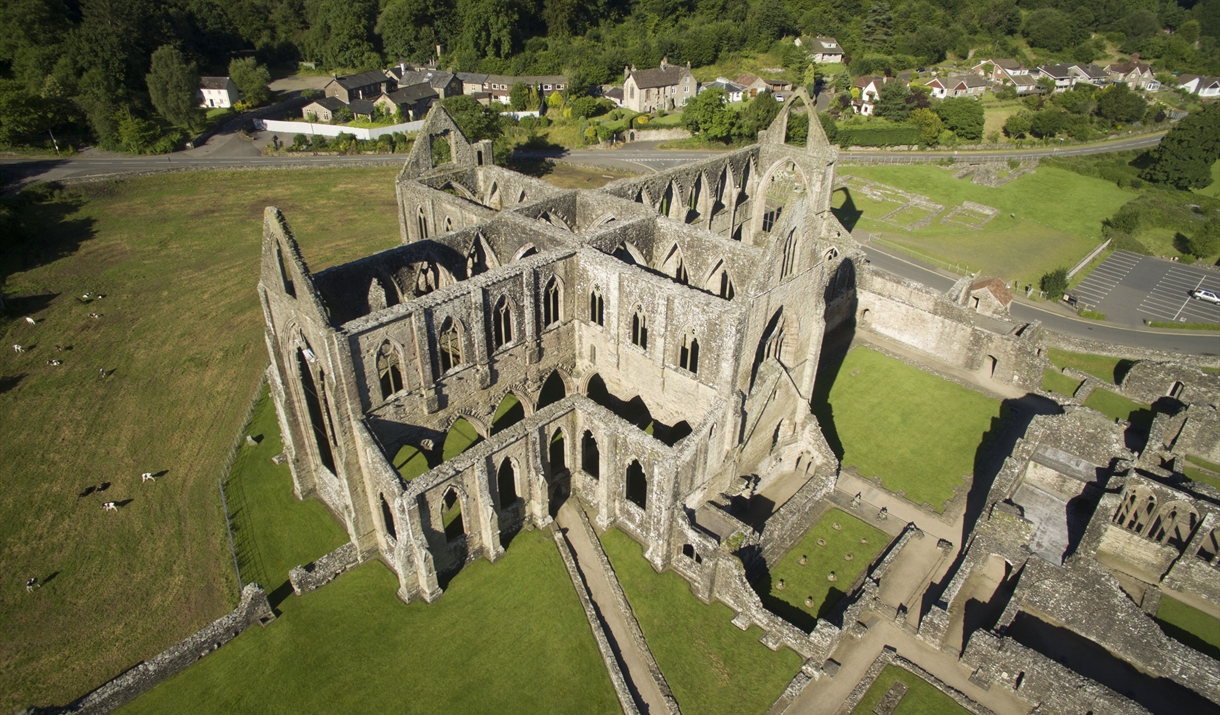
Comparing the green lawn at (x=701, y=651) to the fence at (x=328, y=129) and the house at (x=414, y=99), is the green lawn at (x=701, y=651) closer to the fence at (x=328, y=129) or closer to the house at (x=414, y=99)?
the fence at (x=328, y=129)

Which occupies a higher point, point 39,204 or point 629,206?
point 629,206

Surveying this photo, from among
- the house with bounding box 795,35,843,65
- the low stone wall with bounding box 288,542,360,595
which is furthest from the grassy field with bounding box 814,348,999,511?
the house with bounding box 795,35,843,65

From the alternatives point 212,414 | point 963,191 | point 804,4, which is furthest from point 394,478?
point 804,4

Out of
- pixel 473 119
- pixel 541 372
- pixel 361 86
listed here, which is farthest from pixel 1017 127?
pixel 541 372

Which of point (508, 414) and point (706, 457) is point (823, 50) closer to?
point (508, 414)

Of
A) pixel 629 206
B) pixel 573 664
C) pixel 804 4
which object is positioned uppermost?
pixel 804 4

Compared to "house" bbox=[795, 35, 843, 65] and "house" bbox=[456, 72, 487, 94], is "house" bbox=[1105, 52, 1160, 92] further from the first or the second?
"house" bbox=[456, 72, 487, 94]

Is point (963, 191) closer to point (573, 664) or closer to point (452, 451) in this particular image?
point (452, 451)

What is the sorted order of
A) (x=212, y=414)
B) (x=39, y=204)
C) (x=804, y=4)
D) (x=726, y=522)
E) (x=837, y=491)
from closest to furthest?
(x=726, y=522), (x=837, y=491), (x=212, y=414), (x=39, y=204), (x=804, y=4)

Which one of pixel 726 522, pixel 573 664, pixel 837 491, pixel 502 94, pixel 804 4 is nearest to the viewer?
pixel 573 664

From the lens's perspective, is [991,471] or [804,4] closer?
[991,471]
